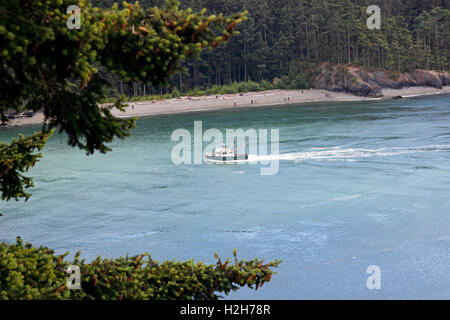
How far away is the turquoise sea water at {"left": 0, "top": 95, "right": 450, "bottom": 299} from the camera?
79.8 ft

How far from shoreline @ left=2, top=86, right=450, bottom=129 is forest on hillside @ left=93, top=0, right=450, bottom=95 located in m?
6.40

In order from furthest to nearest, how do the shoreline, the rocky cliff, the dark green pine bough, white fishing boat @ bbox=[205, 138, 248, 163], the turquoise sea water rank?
the rocky cliff → the shoreline → white fishing boat @ bbox=[205, 138, 248, 163] → the turquoise sea water → the dark green pine bough

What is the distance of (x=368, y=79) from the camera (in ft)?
366

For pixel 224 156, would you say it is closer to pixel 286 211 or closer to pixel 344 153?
pixel 344 153

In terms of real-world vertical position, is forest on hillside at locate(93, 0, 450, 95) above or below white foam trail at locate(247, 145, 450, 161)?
above

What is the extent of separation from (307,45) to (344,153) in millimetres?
75766

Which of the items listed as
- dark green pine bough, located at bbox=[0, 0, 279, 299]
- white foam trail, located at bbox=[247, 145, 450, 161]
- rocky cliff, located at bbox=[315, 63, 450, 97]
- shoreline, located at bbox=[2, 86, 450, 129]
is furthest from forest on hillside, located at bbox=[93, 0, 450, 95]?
dark green pine bough, located at bbox=[0, 0, 279, 299]

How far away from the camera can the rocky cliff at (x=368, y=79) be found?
359ft

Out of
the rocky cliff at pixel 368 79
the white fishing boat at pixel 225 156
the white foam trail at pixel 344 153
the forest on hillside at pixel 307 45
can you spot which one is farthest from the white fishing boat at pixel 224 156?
the rocky cliff at pixel 368 79

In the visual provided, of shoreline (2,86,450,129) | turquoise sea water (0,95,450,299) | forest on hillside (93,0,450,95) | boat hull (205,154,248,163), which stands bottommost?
turquoise sea water (0,95,450,299)

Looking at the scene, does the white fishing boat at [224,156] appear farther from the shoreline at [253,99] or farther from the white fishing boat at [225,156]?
the shoreline at [253,99]

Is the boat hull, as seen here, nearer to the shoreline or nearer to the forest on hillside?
the shoreline

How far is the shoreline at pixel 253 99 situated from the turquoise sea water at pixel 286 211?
39148mm
